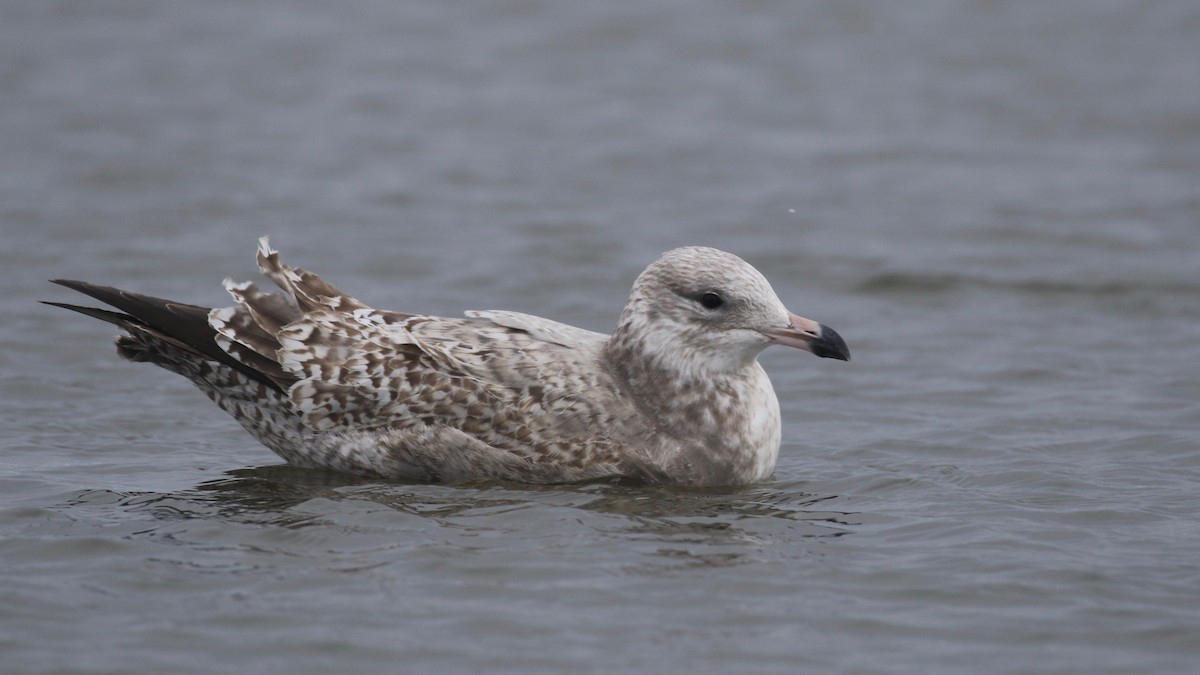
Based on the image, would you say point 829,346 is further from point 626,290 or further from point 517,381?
point 626,290

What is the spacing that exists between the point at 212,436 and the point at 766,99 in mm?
9276

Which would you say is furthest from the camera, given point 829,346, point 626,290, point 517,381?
point 626,290

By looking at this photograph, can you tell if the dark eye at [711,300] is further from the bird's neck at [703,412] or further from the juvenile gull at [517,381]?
the bird's neck at [703,412]

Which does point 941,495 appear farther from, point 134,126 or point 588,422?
point 134,126

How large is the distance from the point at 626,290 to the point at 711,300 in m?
4.04

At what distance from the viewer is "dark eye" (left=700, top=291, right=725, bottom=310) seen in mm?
7863

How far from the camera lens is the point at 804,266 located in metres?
12.6

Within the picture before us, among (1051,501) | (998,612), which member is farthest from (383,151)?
(998,612)

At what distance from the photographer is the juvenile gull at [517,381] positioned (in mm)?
7789

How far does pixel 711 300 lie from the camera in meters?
7.88

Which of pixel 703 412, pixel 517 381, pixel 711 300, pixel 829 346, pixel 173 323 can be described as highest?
pixel 711 300

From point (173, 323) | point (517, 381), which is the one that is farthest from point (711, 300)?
point (173, 323)

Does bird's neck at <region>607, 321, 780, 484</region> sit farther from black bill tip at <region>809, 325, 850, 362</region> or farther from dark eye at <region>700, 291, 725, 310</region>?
black bill tip at <region>809, 325, 850, 362</region>

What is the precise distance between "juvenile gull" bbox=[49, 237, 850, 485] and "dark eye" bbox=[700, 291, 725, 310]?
0.04 feet
